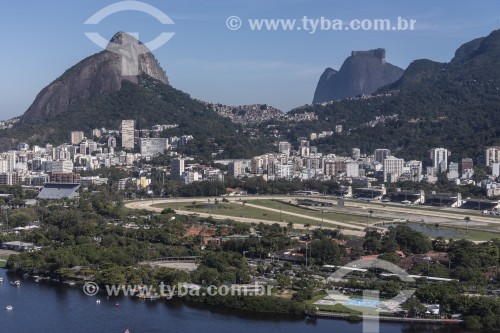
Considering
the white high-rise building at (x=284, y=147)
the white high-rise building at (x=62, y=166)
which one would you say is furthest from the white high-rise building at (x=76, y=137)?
the white high-rise building at (x=284, y=147)

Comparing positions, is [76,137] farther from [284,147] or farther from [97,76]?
[284,147]

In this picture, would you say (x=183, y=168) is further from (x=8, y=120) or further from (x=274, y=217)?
(x=8, y=120)

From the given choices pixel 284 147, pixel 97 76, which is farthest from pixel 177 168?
pixel 97 76

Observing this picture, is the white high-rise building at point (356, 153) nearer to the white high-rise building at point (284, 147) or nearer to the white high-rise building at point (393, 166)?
the white high-rise building at point (284, 147)

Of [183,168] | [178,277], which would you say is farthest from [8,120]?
[178,277]

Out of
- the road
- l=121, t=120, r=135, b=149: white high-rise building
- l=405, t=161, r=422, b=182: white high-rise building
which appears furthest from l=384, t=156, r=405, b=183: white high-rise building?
l=121, t=120, r=135, b=149: white high-rise building

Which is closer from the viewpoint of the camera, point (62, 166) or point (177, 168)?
point (177, 168)
